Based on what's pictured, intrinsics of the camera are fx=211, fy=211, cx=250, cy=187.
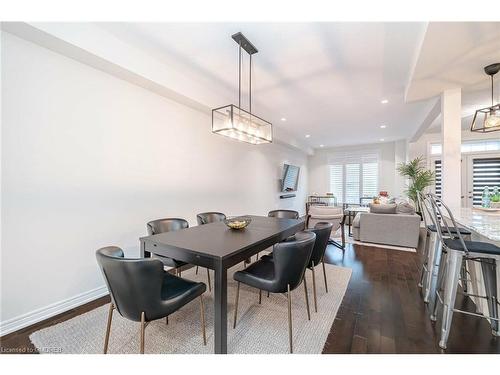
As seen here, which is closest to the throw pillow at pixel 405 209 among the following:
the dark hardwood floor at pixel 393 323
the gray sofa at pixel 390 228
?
the gray sofa at pixel 390 228

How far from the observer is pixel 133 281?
1.23 meters

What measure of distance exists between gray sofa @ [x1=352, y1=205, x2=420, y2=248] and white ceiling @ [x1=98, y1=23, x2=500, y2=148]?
214 cm

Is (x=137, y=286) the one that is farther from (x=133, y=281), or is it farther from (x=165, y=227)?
(x=165, y=227)

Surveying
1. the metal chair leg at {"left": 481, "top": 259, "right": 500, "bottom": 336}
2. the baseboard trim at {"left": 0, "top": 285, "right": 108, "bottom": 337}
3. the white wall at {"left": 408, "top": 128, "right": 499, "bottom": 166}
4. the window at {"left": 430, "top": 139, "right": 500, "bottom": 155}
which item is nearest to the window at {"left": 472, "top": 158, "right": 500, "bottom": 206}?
the window at {"left": 430, "top": 139, "right": 500, "bottom": 155}

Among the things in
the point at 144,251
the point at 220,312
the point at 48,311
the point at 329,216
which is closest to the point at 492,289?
the point at 220,312

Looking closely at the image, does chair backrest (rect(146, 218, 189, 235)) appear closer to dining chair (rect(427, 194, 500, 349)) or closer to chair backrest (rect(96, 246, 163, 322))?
chair backrest (rect(96, 246, 163, 322))

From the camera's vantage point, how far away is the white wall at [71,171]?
1.82m

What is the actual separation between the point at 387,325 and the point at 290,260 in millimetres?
1172

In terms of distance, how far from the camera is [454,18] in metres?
1.65

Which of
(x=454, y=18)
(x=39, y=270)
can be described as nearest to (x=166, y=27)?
(x=454, y=18)

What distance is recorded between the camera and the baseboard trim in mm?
1783

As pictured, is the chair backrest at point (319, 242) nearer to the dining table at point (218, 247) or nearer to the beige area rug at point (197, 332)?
the dining table at point (218, 247)

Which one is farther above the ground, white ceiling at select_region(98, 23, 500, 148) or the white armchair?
white ceiling at select_region(98, 23, 500, 148)
